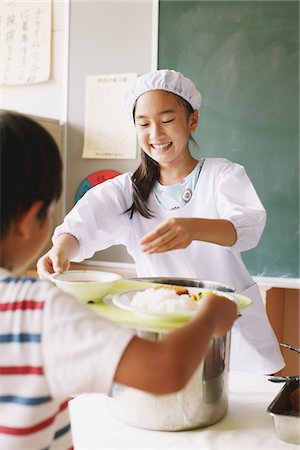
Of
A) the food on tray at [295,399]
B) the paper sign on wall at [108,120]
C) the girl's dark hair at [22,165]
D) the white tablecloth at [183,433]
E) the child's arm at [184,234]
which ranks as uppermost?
the paper sign on wall at [108,120]

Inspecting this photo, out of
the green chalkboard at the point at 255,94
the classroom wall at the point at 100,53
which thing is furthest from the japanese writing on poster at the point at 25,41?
the green chalkboard at the point at 255,94

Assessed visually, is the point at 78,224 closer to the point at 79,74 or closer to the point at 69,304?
the point at 69,304

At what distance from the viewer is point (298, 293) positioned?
7.13 ft

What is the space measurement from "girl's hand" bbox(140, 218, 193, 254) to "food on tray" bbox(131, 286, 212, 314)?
0.24 feet

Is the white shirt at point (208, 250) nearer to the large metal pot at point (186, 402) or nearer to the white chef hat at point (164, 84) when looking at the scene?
the white chef hat at point (164, 84)

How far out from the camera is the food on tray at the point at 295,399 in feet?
2.75

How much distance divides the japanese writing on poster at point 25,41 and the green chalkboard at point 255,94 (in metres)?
0.69

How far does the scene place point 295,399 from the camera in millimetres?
844

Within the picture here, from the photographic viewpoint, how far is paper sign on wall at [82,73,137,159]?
2.41 m

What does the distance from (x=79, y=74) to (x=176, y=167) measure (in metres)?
1.35

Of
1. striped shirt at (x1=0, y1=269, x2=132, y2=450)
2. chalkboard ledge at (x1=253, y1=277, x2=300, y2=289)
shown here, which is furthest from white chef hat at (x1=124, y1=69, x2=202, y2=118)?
chalkboard ledge at (x1=253, y1=277, x2=300, y2=289)

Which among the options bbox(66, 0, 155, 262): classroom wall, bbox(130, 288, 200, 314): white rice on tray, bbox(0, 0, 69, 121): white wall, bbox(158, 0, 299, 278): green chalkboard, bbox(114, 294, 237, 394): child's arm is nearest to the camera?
bbox(114, 294, 237, 394): child's arm

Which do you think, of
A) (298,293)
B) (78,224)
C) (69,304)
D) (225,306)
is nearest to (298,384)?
(225,306)

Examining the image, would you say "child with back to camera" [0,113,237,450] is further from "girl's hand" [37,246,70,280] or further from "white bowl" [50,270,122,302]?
"girl's hand" [37,246,70,280]
